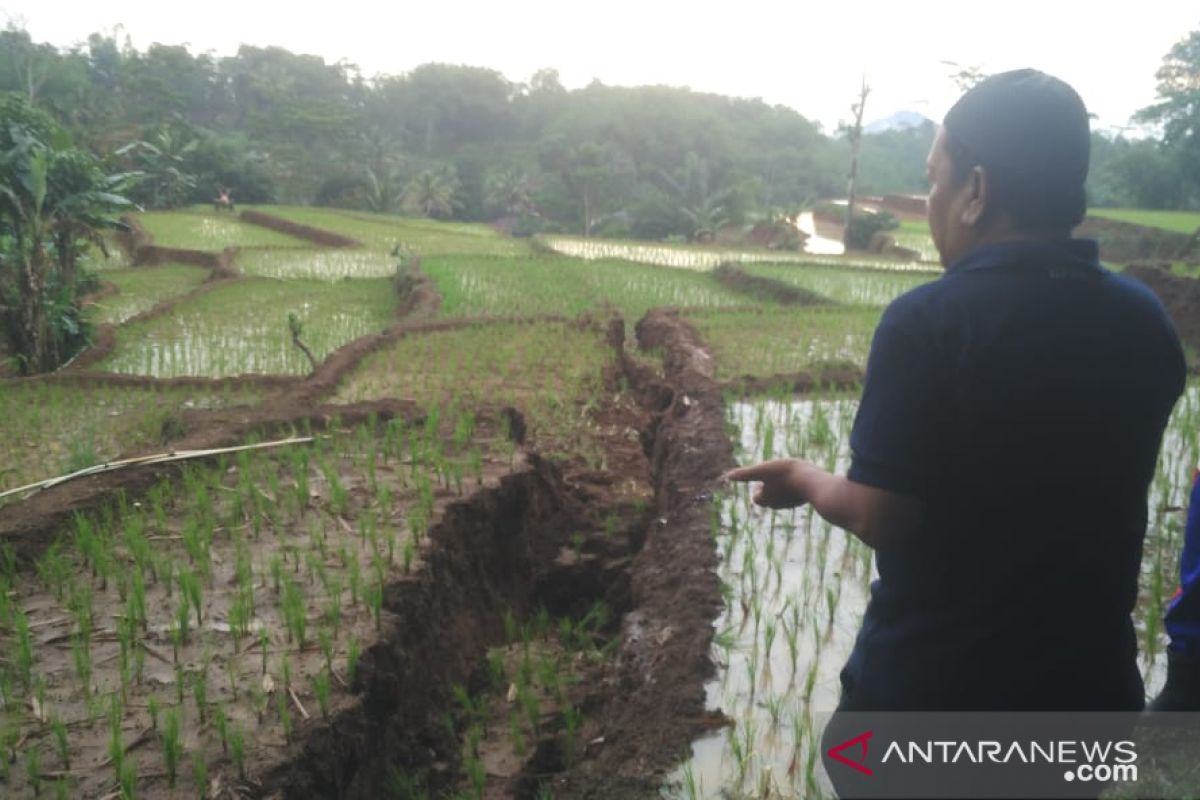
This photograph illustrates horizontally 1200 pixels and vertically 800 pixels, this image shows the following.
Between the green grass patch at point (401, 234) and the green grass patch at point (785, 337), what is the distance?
7594 millimetres

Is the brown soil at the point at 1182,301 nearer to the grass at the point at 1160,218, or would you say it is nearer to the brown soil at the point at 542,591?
the brown soil at the point at 542,591

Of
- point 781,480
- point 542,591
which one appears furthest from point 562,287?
point 781,480

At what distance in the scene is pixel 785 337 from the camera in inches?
334

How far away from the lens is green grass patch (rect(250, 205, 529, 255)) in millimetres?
17656

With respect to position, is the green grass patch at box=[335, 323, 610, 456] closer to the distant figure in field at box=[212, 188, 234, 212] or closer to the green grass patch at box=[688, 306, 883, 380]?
the green grass patch at box=[688, 306, 883, 380]

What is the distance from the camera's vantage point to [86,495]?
3.84 meters

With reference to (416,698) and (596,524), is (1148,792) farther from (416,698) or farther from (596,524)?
(596,524)

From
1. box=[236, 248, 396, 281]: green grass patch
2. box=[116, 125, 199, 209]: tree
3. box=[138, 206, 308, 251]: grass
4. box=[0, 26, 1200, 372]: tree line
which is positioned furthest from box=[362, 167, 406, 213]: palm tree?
box=[236, 248, 396, 281]: green grass patch

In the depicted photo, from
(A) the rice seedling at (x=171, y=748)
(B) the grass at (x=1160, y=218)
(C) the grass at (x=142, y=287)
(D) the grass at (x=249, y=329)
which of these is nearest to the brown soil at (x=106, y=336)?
(D) the grass at (x=249, y=329)

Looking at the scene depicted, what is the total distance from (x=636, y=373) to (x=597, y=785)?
194 inches

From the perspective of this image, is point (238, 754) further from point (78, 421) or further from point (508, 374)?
point (508, 374)

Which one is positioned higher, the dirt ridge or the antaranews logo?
the antaranews logo

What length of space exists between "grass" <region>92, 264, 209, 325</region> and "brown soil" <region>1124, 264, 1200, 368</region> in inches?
406

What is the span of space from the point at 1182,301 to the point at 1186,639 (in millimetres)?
8755
